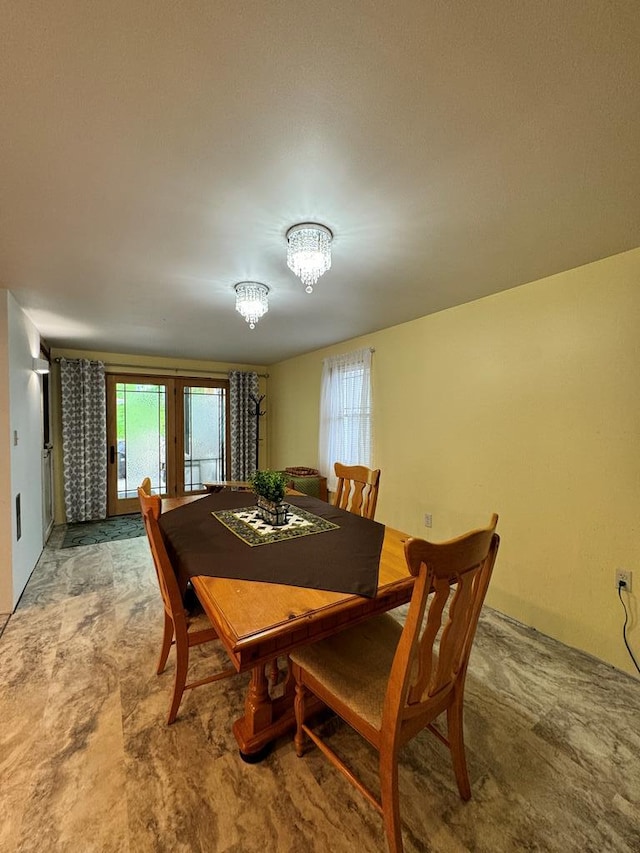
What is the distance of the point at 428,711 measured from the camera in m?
1.15

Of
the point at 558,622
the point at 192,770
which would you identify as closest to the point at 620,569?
the point at 558,622

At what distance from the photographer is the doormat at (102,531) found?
12.6 ft

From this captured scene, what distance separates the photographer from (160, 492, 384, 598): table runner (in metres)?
1.33

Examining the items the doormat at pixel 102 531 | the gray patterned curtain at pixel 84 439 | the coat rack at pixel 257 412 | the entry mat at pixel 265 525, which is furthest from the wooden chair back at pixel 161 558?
the coat rack at pixel 257 412

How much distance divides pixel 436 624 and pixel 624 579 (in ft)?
5.46

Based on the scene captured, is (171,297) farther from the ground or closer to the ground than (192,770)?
farther from the ground

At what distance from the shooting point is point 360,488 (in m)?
2.59

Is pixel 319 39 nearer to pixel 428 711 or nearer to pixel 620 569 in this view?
pixel 428 711

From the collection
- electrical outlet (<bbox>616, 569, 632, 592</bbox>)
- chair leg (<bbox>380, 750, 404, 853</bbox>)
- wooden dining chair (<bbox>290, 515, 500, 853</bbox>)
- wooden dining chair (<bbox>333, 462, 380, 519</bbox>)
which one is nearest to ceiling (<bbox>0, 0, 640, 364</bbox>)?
wooden dining chair (<bbox>290, 515, 500, 853</bbox>)

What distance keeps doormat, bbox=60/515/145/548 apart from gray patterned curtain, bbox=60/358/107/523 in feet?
0.65

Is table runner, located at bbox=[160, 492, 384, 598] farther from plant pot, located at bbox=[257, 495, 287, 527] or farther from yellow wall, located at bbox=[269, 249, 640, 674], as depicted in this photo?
yellow wall, located at bbox=[269, 249, 640, 674]

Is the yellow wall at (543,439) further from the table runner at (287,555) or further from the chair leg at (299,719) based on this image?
the chair leg at (299,719)

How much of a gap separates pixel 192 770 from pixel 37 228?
2422 millimetres

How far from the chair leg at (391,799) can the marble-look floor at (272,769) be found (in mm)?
150
